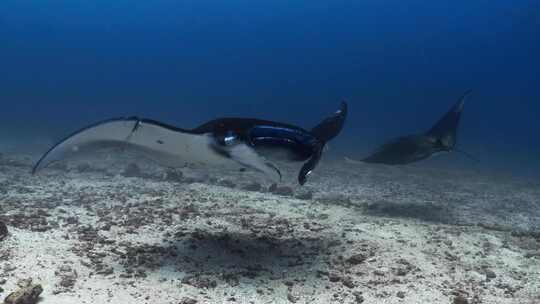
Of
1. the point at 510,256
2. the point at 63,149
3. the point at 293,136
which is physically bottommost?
the point at 510,256

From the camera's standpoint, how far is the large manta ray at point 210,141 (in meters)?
3.78

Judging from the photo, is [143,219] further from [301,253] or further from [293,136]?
[293,136]

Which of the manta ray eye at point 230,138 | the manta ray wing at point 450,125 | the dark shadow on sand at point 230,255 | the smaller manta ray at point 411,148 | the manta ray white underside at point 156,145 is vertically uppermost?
the manta ray wing at point 450,125

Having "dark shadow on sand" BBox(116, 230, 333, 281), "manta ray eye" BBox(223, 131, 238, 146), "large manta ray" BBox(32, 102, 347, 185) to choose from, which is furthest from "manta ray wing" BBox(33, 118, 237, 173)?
"dark shadow on sand" BBox(116, 230, 333, 281)

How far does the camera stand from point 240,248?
4891 millimetres

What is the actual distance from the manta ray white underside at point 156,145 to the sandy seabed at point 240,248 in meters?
1.06

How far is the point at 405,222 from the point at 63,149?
492cm

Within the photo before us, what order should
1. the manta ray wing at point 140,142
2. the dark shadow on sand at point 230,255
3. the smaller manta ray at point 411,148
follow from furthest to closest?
1. the smaller manta ray at point 411,148
2. the dark shadow on sand at point 230,255
3. the manta ray wing at point 140,142

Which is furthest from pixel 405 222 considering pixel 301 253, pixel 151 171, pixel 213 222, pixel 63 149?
pixel 151 171

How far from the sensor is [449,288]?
4.06 m

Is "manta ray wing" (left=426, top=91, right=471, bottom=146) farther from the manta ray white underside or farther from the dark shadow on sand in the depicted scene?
the manta ray white underside

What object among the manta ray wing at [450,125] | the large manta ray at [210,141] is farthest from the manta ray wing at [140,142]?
the manta ray wing at [450,125]

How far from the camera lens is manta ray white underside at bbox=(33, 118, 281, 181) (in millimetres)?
3768

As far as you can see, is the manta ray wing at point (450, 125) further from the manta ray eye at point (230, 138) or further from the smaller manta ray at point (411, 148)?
the manta ray eye at point (230, 138)
